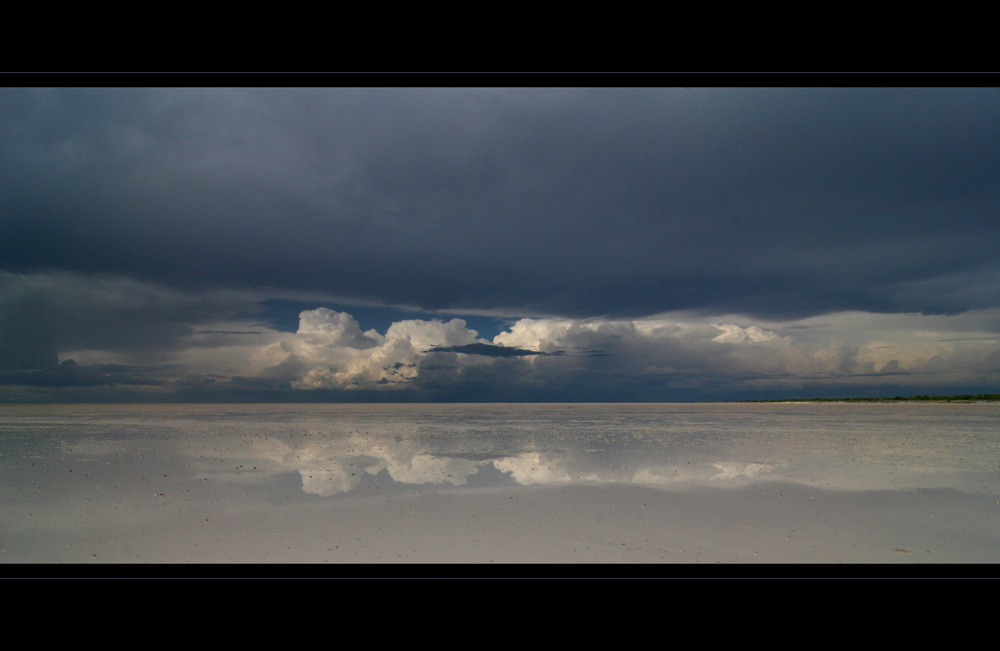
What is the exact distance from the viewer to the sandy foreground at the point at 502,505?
6062mm

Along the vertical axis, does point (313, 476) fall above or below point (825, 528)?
above

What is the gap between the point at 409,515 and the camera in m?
7.58

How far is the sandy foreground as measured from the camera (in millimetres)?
6062

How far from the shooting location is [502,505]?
8156 millimetres

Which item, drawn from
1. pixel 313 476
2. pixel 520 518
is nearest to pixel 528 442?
pixel 313 476
